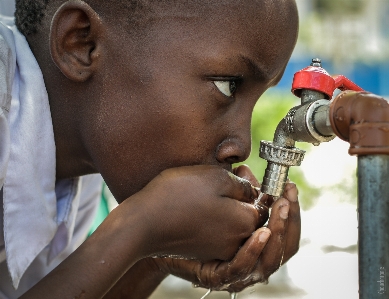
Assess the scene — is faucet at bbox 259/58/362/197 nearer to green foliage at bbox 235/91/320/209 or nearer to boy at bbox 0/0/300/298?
boy at bbox 0/0/300/298

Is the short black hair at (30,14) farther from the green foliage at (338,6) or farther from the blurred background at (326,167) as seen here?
the green foliage at (338,6)

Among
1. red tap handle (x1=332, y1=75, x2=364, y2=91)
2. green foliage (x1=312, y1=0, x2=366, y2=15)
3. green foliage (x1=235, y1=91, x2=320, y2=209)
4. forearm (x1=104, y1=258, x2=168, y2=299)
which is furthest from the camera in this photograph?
green foliage (x1=312, y1=0, x2=366, y2=15)

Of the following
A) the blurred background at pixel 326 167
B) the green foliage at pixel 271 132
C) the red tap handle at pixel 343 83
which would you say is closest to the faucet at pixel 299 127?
the red tap handle at pixel 343 83

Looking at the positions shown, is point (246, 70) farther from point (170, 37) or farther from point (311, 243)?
point (311, 243)

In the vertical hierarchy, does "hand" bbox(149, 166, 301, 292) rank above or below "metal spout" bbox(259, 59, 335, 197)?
below

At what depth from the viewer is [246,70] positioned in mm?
1231

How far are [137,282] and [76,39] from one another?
68cm

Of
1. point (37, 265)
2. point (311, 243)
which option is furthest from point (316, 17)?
point (37, 265)

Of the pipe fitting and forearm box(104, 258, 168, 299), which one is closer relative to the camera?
the pipe fitting

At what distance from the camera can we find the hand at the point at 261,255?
1.22 metres

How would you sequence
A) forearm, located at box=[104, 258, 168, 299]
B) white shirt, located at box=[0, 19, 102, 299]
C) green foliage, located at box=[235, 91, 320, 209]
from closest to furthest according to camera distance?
white shirt, located at box=[0, 19, 102, 299], forearm, located at box=[104, 258, 168, 299], green foliage, located at box=[235, 91, 320, 209]

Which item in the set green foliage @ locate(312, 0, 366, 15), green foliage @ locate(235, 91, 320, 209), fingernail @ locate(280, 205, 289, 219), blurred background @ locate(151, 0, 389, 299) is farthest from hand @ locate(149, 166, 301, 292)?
green foliage @ locate(312, 0, 366, 15)

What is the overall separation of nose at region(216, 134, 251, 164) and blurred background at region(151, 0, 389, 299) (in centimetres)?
134

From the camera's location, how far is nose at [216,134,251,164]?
1226 millimetres
